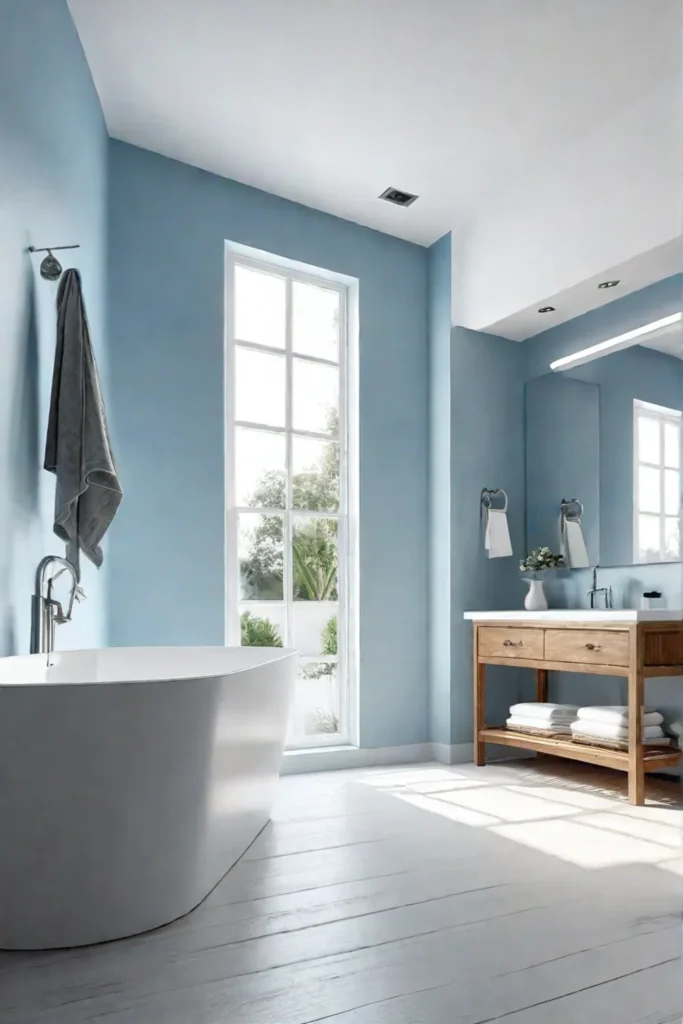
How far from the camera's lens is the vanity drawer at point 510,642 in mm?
3561

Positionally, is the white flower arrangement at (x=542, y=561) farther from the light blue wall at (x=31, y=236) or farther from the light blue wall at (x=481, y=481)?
the light blue wall at (x=31, y=236)

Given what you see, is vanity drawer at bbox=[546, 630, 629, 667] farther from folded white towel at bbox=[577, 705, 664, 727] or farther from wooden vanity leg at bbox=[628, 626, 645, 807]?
folded white towel at bbox=[577, 705, 664, 727]

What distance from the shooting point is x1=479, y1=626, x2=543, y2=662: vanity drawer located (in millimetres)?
3561

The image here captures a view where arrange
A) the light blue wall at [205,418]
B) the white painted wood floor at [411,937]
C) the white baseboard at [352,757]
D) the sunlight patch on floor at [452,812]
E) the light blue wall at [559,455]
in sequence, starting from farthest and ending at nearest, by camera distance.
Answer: the light blue wall at [559,455]
the white baseboard at [352,757]
the light blue wall at [205,418]
the sunlight patch on floor at [452,812]
the white painted wood floor at [411,937]

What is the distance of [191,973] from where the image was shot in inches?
65.0

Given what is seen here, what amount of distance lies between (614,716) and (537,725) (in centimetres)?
45

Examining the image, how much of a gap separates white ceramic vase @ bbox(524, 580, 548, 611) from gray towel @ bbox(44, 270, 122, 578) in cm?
219

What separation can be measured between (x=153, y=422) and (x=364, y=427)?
1.13m

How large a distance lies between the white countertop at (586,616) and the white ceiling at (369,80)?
6.62ft

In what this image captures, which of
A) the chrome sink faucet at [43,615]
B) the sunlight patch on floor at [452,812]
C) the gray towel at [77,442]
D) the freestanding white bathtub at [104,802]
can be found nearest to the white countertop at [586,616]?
A: the sunlight patch on floor at [452,812]

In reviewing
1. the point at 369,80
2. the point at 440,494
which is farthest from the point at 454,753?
the point at 369,80

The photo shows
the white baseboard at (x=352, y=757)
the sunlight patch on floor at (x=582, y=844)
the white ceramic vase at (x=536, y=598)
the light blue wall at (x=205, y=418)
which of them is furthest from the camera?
the white ceramic vase at (x=536, y=598)

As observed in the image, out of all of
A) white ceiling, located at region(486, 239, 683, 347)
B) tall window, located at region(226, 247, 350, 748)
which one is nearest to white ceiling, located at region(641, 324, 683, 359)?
white ceiling, located at region(486, 239, 683, 347)

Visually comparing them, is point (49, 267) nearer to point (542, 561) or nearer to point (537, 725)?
point (542, 561)
